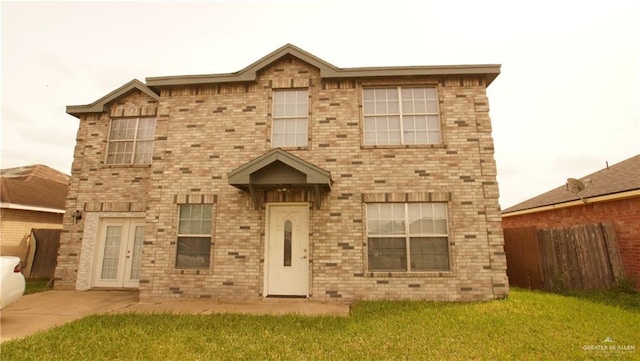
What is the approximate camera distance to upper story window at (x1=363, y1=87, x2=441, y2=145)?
27.8ft

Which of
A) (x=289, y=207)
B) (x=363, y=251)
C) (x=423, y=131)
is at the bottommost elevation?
(x=363, y=251)

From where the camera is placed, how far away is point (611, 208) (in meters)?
9.29

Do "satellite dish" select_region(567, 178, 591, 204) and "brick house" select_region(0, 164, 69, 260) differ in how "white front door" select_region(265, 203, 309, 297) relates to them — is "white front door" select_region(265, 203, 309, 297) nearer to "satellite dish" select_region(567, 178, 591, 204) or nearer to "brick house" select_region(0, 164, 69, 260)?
"satellite dish" select_region(567, 178, 591, 204)

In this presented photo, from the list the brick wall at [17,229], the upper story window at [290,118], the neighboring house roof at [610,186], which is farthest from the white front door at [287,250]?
the brick wall at [17,229]

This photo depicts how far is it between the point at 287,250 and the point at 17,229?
1301 centimetres

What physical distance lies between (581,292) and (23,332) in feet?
40.7

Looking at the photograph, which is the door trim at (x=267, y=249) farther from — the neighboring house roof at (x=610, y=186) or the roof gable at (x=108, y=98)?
the neighboring house roof at (x=610, y=186)

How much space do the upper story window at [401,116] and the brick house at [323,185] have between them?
0.10 feet

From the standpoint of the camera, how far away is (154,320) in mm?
6082

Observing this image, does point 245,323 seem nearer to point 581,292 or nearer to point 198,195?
point 198,195

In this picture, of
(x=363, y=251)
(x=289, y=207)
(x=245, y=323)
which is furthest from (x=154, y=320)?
(x=363, y=251)

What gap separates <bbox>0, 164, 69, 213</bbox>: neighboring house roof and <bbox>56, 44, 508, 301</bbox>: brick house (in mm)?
9406

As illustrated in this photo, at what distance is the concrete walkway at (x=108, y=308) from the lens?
20.4 feet

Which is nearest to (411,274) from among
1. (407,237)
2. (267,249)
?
(407,237)
